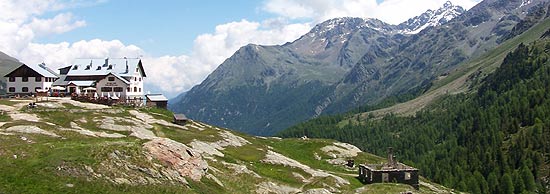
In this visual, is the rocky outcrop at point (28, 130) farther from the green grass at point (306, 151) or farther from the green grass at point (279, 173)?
the green grass at point (306, 151)

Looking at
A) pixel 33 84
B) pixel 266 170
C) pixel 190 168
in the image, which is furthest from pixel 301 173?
pixel 33 84

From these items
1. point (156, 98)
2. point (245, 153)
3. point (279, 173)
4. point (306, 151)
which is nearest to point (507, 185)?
point (306, 151)

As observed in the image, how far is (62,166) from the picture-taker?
5369 centimetres

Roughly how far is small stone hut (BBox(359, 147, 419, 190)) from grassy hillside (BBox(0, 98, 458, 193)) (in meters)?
3.40

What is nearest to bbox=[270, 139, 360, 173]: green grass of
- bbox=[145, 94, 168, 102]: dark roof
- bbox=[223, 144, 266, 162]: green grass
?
bbox=[223, 144, 266, 162]: green grass

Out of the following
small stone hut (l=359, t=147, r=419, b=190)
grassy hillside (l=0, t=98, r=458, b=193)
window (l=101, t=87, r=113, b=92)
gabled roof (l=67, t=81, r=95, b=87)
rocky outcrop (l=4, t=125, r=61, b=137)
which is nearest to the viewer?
grassy hillside (l=0, t=98, r=458, b=193)

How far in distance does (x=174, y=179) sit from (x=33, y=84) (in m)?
83.0

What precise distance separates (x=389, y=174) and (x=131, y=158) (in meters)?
60.2

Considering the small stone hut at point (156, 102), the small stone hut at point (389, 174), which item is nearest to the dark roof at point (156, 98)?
the small stone hut at point (156, 102)

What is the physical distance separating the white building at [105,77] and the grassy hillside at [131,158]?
13694mm

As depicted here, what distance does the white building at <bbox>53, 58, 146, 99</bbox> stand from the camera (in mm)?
129750

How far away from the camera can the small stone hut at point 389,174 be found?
334 ft

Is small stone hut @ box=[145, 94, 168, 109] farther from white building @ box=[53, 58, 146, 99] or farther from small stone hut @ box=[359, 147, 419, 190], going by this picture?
small stone hut @ box=[359, 147, 419, 190]

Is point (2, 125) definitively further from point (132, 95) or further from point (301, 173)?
point (132, 95)
